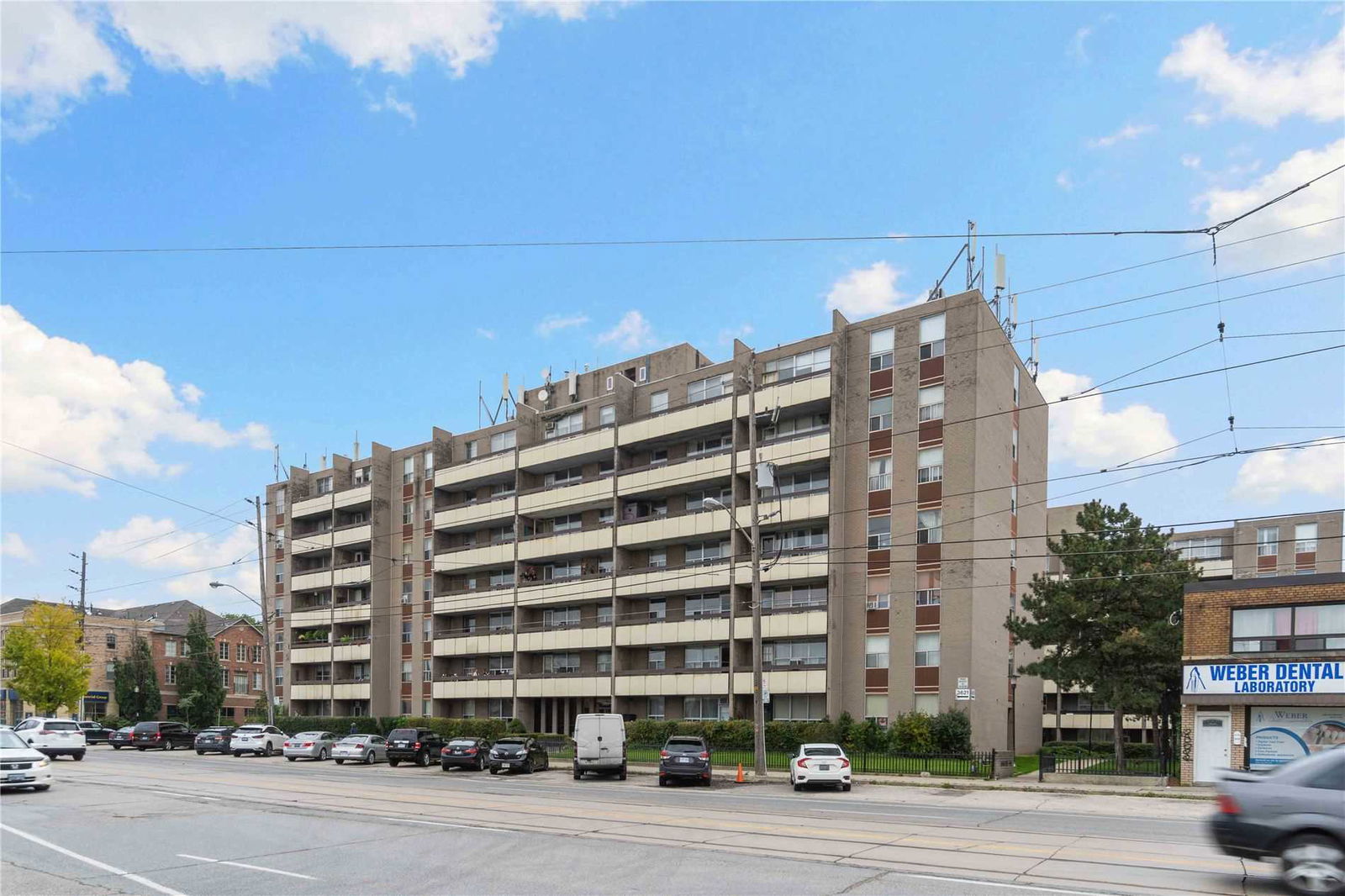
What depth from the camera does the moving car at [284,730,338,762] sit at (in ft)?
157

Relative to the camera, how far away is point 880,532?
4831 cm

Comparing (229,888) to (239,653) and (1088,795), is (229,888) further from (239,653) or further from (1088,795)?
(239,653)

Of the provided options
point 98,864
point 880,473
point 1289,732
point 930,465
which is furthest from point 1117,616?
point 98,864

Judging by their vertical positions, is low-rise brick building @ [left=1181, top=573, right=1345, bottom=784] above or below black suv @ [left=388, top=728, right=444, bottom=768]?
above

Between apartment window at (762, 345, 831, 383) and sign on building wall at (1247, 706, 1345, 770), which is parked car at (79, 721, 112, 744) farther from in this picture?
sign on building wall at (1247, 706, 1345, 770)

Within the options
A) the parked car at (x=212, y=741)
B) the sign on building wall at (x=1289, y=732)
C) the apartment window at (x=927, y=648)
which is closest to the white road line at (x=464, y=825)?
the sign on building wall at (x=1289, y=732)

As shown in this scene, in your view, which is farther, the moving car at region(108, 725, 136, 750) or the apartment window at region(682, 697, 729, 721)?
the moving car at region(108, 725, 136, 750)

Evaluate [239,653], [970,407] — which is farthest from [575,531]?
[239,653]

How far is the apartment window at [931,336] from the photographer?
47.9 m

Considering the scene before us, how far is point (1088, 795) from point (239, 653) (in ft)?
285

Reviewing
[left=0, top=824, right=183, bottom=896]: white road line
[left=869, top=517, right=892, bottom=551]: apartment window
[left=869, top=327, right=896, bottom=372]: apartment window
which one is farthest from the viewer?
[left=869, top=327, right=896, bottom=372]: apartment window

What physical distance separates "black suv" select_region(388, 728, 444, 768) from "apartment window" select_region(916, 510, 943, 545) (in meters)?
23.5

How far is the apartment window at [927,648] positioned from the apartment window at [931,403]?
978 cm

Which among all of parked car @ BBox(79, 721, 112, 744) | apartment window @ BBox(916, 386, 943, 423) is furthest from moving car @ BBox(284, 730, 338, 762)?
apartment window @ BBox(916, 386, 943, 423)
